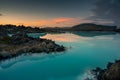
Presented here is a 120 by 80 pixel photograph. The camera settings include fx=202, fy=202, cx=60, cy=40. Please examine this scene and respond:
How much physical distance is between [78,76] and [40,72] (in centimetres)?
599

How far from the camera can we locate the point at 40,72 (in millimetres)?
29141

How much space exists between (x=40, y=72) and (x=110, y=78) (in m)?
12.0

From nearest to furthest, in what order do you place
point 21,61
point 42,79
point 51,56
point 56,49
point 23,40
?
point 42,79
point 21,61
point 51,56
point 56,49
point 23,40

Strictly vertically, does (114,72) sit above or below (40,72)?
above

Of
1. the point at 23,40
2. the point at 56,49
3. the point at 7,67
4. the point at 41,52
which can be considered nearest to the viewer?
the point at 7,67

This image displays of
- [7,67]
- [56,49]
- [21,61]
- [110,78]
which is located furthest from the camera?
[56,49]

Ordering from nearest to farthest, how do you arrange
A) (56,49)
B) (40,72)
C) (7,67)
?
(40,72) → (7,67) → (56,49)

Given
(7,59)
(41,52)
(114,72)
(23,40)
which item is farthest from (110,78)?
(23,40)

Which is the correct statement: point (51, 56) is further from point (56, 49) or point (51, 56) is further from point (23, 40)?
point (23, 40)

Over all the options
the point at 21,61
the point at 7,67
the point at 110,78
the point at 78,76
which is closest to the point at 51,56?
the point at 21,61

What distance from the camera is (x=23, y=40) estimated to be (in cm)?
5778

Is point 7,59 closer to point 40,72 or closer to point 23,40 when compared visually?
point 40,72

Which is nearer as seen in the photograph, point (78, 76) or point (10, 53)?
point (78, 76)

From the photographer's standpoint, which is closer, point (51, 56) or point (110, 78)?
point (110, 78)
